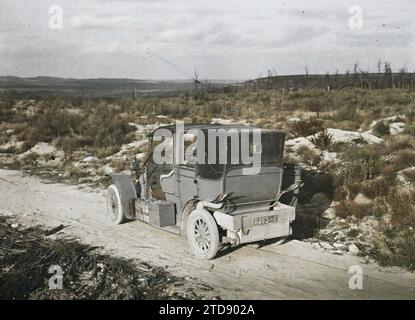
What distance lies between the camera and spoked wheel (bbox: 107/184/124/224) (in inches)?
372

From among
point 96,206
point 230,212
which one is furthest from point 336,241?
point 96,206

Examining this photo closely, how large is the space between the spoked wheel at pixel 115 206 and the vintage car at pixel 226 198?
47.8 inches

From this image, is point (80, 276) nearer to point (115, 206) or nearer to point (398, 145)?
point (115, 206)

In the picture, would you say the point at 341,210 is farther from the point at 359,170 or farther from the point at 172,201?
the point at 172,201

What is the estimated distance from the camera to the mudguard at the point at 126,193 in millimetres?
9250

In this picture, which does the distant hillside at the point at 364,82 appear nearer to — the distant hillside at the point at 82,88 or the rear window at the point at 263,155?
the distant hillside at the point at 82,88

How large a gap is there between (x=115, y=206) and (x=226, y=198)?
3.54 meters

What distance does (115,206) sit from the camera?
32.0 feet

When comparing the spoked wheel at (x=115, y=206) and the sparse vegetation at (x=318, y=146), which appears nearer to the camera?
the spoked wheel at (x=115, y=206)

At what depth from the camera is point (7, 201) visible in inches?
460

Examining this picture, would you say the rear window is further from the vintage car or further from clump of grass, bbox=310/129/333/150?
clump of grass, bbox=310/129/333/150

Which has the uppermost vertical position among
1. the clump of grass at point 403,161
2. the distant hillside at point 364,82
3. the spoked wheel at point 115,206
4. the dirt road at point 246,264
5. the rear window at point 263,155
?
the distant hillside at point 364,82

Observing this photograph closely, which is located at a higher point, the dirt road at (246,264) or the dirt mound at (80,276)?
the dirt mound at (80,276)

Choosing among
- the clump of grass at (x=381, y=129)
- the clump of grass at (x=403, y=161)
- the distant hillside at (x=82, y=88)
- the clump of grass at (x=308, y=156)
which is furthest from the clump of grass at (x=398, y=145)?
the distant hillside at (x=82, y=88)
